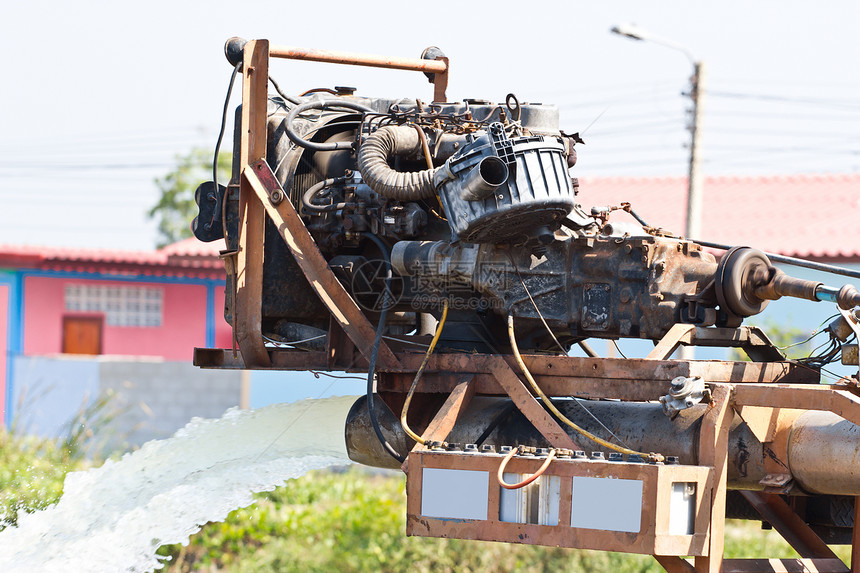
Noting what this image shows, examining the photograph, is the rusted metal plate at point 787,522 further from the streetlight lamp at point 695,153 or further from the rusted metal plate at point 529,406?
the streetlight lamp at point 695,153

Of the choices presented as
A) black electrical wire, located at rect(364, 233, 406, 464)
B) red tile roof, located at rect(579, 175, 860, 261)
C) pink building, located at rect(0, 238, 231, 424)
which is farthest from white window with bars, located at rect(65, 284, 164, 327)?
black electrical wire, located at rect(364, 233, 406, 464)

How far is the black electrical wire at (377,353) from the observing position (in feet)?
17.3

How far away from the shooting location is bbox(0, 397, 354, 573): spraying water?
733cm

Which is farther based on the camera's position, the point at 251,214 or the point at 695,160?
the point at 695,160

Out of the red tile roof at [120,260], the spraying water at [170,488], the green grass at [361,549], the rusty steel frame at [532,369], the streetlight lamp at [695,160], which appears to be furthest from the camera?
the red tile roof at [120,260]

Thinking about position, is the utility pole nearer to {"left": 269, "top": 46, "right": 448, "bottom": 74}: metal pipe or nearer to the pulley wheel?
{"left": 269, "top": 46, "right": 448, "bottom": 74}: metal pipe

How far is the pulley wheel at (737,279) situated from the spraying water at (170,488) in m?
3.20

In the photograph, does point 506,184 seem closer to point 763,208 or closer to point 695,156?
point 695,156

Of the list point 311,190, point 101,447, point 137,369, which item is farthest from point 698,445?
point 137,369

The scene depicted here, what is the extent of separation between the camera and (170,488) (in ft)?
24.5

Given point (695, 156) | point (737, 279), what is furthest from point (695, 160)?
point (737, 279)

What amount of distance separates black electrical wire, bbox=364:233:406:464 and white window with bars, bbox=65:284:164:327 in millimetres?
15213

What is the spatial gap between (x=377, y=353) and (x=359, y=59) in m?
1.90

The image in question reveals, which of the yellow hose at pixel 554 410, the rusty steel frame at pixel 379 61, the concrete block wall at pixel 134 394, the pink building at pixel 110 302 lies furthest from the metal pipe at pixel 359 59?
the pink building at pixel 110 302
